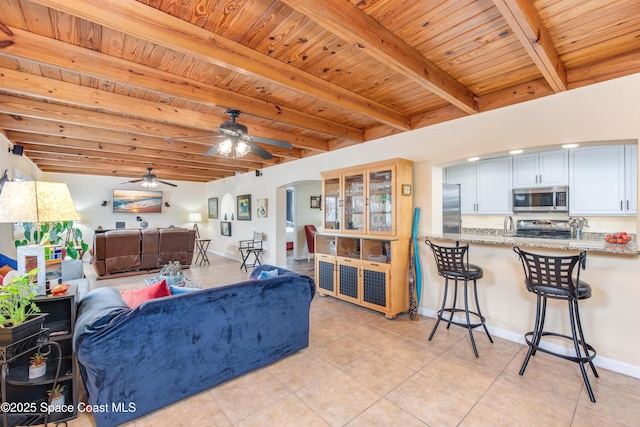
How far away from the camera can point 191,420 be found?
5.99 ft

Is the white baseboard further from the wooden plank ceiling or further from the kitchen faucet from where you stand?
the wooden plank ceiling

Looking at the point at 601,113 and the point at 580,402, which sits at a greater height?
the point at 601,113

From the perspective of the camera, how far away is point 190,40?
1.83 meters

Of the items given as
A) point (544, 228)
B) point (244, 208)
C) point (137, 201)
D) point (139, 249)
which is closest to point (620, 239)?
point (544, 228)

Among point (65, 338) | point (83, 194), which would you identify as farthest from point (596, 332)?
point (83, 194)

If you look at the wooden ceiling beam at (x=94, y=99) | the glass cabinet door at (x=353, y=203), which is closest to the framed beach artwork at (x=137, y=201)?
the wooden ceiling beam at (x=94, y=99)

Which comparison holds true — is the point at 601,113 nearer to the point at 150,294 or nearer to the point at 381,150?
the point at 381,150

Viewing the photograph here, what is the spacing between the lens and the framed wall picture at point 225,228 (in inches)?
320

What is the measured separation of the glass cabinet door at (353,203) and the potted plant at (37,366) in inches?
127

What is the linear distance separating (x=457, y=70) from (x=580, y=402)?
2725mm

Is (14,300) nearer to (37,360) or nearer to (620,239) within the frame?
(37,360)

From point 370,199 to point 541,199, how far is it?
8.51ft

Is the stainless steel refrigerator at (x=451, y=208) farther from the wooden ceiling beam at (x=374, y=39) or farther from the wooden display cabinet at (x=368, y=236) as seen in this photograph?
the wooden ceiling beam at (x=374, y=39)

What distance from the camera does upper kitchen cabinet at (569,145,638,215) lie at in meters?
3.53
